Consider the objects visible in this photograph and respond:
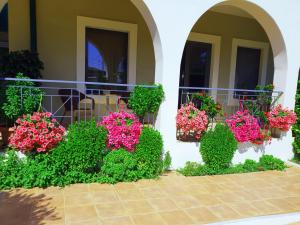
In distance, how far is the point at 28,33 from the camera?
5.03 meters

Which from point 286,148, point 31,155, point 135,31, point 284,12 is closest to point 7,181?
point 31,155

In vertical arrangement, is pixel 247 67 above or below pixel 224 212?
above

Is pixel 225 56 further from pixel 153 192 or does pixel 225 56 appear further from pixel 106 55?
pixel 153 192

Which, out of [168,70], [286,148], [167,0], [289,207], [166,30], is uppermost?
[167,0]

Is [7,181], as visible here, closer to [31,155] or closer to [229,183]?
[31,155]

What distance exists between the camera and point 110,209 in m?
2.93

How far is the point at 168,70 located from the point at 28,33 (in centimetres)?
291

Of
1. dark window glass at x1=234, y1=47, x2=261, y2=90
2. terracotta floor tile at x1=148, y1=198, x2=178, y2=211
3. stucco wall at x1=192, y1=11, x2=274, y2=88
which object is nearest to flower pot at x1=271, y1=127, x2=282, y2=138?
stucco wall at x1=192, y1=11, x2=274, y2=88

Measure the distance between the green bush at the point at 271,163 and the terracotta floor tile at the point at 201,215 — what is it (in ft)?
6.95

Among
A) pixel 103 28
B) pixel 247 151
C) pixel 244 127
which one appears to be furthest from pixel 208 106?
pixel 103 28

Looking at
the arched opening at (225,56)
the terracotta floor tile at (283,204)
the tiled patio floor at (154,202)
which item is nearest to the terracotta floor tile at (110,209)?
the tiled patio floor at (154,202)

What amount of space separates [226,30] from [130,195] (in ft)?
17.0

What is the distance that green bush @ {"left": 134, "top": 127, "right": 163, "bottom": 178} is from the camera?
3.81 meters

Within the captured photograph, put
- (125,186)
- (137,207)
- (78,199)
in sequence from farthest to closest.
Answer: (125,186) → (78,199) → (137,207)
